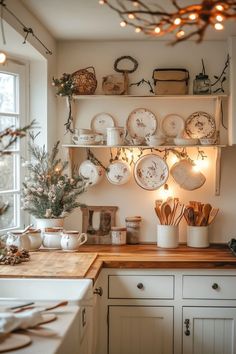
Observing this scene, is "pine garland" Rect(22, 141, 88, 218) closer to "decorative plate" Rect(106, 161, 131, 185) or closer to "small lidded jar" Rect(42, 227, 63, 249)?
"small lidded jar" Rect(42, 227, 63, 249)

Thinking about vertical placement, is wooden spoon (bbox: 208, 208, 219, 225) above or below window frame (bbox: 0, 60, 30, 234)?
below

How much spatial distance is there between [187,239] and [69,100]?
1275 mm

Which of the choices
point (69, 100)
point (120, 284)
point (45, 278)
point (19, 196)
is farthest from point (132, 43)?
point (45, 278)

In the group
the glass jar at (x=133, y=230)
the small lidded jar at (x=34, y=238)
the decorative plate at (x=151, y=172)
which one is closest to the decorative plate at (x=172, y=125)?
the decorative plate at (x=151, y=172)

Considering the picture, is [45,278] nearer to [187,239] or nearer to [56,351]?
[56,351]

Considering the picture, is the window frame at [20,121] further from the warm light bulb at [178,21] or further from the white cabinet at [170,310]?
the warm light bulb at [178,21]

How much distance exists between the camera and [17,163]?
3854mm

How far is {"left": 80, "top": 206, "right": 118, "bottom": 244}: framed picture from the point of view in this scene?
409cm

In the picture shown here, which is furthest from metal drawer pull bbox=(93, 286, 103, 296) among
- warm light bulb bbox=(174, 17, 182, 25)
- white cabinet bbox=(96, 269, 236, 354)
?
warm light bulb bbox=(174, 17, 182, 25)

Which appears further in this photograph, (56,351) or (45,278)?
(45,278)

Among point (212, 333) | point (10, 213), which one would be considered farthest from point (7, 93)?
point (212, 333)

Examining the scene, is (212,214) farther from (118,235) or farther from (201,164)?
(118,235)

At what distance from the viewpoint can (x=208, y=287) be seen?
3439 millimetres

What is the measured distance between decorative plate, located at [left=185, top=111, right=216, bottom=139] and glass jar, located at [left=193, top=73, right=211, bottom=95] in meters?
0.17
